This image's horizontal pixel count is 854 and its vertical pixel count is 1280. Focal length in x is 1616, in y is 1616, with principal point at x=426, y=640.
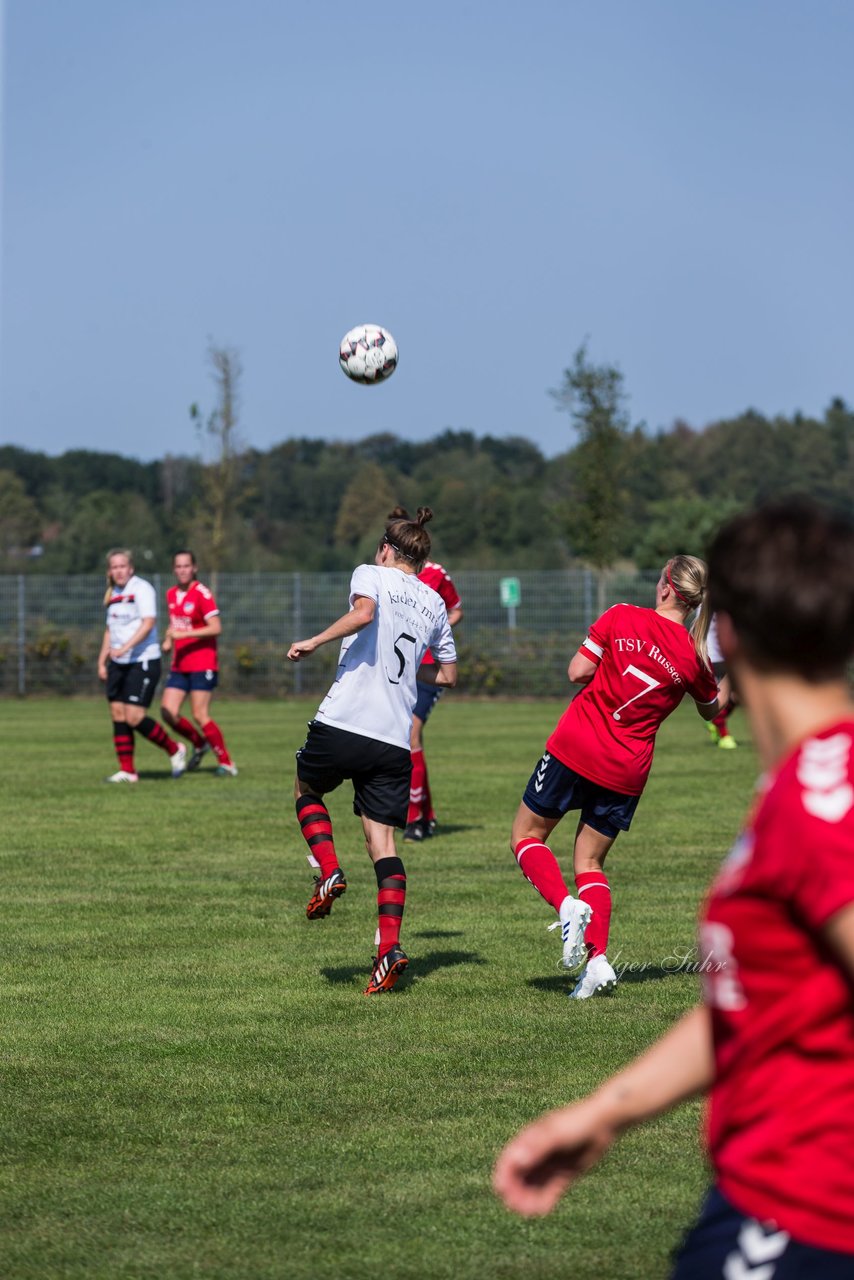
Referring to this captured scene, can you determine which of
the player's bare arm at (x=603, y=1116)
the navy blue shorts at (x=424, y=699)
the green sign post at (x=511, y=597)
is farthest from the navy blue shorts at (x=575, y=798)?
the green sign post at (x=511, y=597)

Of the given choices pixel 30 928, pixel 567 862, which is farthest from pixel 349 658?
pixel 567 862

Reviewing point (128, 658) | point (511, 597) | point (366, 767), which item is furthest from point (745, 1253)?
point (511, 597)

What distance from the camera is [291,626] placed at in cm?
3294

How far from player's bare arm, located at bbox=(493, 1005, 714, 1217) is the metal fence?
29.8 m

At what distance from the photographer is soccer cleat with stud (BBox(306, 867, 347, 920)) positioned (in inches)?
285

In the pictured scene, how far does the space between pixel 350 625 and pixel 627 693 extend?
4.10 feet

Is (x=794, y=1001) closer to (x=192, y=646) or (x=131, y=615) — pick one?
(x=131, y=615)

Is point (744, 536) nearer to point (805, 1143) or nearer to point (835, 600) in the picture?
point (835, 600)

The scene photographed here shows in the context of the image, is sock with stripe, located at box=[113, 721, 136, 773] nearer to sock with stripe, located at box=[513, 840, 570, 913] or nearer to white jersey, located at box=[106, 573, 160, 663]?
white jersey, located at box=[106, 573, 160, 663]

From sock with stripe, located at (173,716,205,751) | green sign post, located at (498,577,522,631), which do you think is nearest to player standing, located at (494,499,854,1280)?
sock with stripe, located at (173,716,205,751)

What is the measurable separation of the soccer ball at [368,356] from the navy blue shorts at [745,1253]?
9.94m

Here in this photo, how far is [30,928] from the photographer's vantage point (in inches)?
338

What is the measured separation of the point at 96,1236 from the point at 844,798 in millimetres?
2842

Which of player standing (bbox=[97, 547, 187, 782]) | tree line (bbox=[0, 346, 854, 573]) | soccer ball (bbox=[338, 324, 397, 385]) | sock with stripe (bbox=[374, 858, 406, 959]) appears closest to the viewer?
sock with stripe (bbox=[374, 858, 406, 959])
